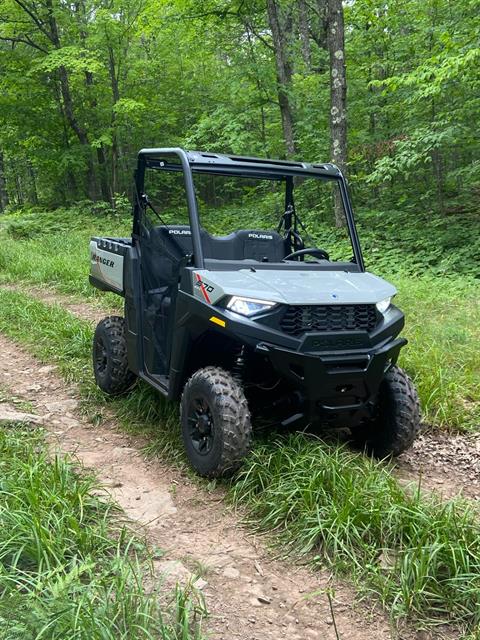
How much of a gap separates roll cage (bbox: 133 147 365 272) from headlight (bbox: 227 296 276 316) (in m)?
0.45

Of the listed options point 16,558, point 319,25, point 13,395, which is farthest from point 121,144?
point 16,558

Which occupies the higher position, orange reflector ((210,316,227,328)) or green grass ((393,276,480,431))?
orange reflector ((210,316,227,328))

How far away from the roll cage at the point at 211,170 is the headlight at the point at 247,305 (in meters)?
0.45

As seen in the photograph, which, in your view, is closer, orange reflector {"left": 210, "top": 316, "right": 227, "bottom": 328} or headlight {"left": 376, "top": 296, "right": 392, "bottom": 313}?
orange reflector {"left": 210, "top": 316, "right": 227, "bottom": 328}

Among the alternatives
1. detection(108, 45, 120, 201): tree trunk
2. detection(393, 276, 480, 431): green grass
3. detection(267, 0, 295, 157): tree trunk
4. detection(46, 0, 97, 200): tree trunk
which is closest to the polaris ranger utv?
detection(393, 276, 480, 431): green grass

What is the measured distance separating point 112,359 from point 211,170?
1.92 m

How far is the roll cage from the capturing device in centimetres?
369

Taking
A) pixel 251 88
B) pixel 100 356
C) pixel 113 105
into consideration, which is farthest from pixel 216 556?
pixel 113 105

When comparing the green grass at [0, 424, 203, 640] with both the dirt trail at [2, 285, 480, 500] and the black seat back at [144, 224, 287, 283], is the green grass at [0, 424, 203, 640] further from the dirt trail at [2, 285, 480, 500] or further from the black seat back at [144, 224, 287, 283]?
the dirt trail at [2, 285, 480, 500]

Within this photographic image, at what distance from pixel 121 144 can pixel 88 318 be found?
12316 millimetres

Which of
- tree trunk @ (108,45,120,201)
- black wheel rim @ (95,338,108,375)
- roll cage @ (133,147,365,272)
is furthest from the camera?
tree trunk @ (108,45,120,201)

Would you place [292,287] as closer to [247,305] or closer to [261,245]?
[247,305]

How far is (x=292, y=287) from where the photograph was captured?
11.2 feet

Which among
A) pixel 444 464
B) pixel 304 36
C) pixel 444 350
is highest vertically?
pixel 304 36
